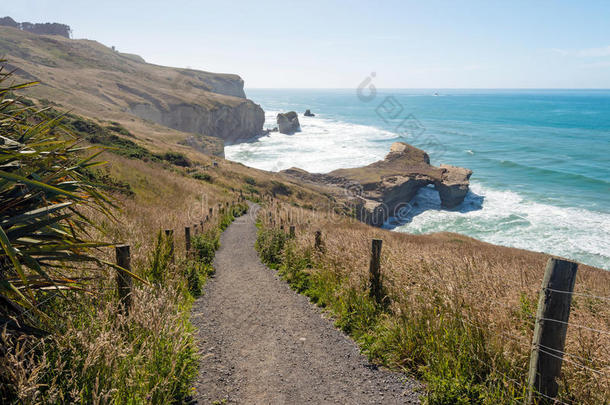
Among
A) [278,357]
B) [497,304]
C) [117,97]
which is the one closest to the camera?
[497,304]

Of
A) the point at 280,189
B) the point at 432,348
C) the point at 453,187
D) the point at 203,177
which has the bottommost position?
the point at 280,189

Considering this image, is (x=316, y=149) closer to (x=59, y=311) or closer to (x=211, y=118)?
(x=211, y=118)

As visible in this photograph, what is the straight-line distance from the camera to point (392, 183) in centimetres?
5009

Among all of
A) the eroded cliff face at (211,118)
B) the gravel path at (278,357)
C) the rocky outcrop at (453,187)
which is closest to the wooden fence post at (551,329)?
the gravel path at (278,357)

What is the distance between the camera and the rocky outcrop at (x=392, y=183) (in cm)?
4706

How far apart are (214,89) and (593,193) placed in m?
150

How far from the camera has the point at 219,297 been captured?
9.00m

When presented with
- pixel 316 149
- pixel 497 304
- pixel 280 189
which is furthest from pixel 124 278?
pixel 316 149

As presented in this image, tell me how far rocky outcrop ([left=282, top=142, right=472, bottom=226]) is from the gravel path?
37.5 meters

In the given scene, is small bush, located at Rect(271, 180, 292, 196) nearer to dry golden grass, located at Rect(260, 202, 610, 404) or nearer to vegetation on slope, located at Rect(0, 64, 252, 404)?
dry golden grass, located at Rect(260, 202, 610, 404)

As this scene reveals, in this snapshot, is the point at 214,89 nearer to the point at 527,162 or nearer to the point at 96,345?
the point at 527,162

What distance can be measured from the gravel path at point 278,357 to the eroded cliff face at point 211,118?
79593 millimetres

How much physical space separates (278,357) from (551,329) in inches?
152

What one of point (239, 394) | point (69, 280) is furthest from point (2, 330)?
point (239, 394)
